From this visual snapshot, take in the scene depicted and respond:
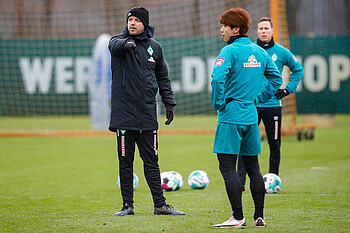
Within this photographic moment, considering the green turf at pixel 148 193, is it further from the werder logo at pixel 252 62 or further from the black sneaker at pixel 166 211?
the werder logo at pixel 252 62

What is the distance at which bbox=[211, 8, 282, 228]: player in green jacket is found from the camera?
4582 millimetres

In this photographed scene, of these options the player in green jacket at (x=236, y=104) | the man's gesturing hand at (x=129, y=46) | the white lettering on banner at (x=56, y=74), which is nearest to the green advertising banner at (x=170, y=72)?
the white lettering on banner at (x=56, y=74)

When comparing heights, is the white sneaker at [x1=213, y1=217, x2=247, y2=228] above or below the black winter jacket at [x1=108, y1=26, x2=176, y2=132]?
below

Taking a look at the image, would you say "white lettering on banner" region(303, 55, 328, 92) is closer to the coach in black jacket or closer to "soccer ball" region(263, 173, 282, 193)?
"soccer ball" region(263, 173, 282, 193)

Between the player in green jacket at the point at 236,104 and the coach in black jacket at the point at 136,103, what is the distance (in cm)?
92

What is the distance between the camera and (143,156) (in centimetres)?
545

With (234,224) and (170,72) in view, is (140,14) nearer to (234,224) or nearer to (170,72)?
(234,224)

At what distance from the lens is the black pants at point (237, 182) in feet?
15.0

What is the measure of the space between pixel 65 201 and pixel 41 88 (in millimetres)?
14661

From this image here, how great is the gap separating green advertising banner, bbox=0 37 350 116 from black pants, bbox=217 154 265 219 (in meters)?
15.4

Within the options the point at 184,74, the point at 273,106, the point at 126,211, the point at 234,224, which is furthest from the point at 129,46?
the point at 184,74

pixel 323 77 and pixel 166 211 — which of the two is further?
pixel 323 77

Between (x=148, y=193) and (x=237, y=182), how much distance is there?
245 centimetres

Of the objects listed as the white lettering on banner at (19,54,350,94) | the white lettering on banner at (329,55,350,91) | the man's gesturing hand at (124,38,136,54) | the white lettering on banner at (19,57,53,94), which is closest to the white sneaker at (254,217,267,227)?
the man's gesturing hand at (124,38,136,54)
